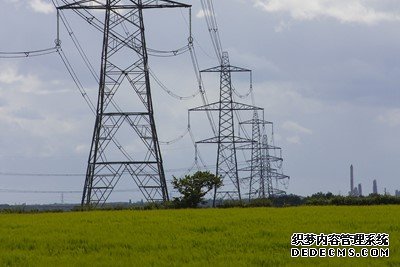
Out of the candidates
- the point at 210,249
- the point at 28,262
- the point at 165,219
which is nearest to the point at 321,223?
the point at 165,219

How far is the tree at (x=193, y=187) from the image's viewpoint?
193 ft

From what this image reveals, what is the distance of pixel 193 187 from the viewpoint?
5981cm

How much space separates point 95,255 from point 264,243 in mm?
6024

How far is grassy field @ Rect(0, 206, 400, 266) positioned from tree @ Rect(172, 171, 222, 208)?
707 inches

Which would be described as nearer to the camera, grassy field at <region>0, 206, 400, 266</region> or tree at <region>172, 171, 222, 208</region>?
grassy field at <region>0, 206, 400, 266</region>

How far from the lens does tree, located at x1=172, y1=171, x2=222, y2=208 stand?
A: 58812mm

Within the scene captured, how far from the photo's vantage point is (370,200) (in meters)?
60.9

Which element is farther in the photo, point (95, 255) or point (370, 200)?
point (370, 200)

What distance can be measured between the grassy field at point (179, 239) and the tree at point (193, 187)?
1795 cm

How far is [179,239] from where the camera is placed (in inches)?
1100

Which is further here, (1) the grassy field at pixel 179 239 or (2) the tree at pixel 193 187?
(2) the tree at pixel 193 187

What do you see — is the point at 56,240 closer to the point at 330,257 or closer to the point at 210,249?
the point at 210,249

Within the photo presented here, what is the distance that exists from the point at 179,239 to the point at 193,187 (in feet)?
105

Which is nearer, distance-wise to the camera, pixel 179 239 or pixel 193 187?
pixel 179 239
